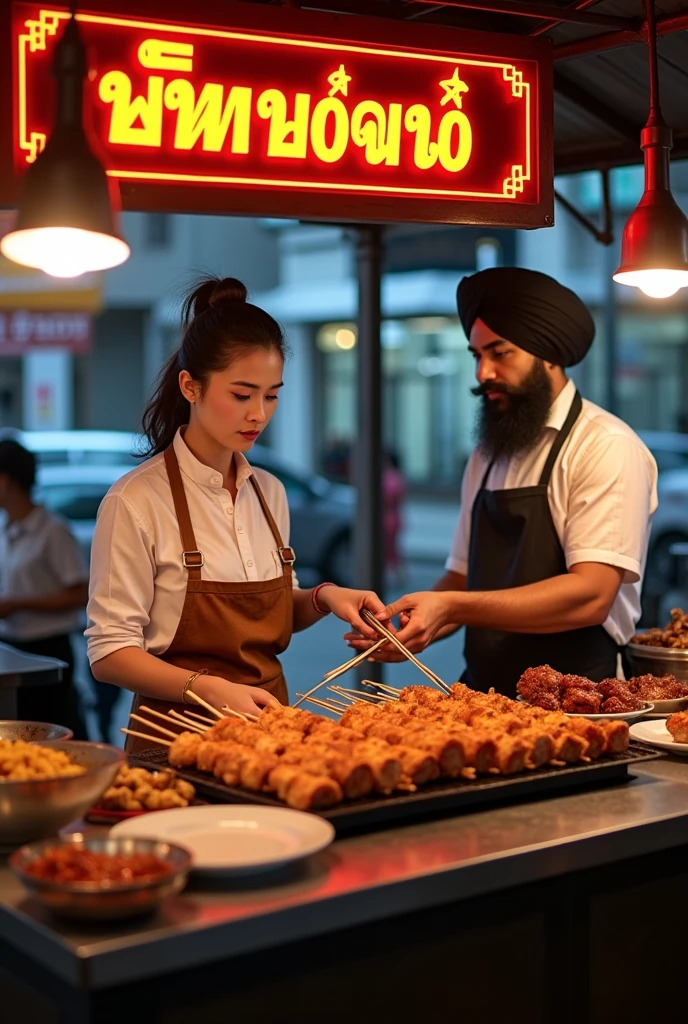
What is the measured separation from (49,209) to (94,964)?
4.35 feet

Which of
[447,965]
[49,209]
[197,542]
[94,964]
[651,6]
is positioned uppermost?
[651,6]

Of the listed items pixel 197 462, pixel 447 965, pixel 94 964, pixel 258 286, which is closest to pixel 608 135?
pixel 197 462

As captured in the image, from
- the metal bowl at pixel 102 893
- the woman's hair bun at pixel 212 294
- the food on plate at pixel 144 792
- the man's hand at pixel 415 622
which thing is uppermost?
the woman's hair bun at pixel 212 294

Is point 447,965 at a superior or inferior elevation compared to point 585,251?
inferior

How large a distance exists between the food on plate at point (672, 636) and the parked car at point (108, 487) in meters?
8.03

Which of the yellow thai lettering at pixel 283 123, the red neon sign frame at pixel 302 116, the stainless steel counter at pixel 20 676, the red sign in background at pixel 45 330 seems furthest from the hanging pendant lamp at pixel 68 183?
the red sign in background at pixel 45 330

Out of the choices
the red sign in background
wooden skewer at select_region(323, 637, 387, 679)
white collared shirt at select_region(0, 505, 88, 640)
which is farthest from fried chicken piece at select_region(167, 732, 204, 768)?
A: the red sign in background

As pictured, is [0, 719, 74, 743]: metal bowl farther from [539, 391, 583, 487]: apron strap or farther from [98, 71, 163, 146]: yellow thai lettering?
[539, 391, 583, 487]: apron strap

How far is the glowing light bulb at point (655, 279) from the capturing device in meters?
3.60

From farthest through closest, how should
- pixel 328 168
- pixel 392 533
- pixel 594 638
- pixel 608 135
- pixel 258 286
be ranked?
pixel 258 286
pixel 392 533
pixel 608 135
pixel 594 638
pixel 328 168

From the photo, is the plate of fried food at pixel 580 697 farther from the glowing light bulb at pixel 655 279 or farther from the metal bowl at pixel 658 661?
the glowing light bulb at pixel 655 279

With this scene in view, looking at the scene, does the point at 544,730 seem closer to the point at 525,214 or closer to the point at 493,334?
the point at 525,214

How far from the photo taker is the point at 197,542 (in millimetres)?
3500

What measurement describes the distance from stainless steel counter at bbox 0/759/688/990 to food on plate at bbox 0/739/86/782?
0.19 m
